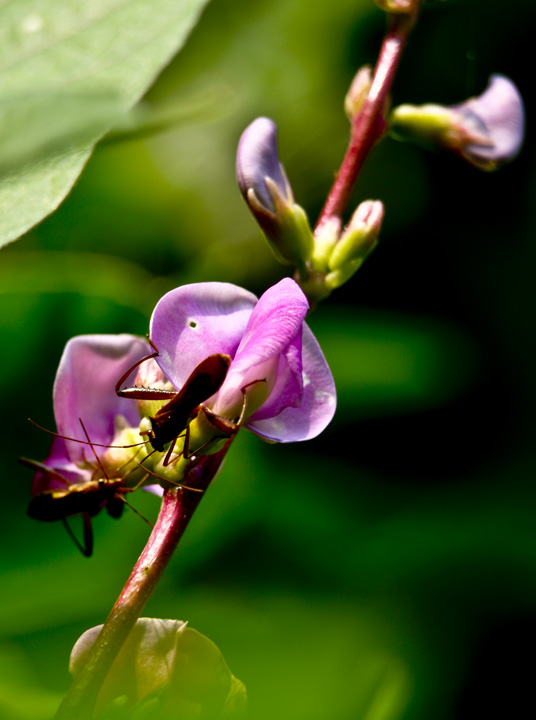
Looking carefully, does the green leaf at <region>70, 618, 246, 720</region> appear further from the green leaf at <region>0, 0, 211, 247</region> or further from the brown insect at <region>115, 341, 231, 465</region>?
the green leaf at <region>0, 0, 211, 247</region>

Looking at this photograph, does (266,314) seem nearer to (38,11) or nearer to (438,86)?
(38,11)

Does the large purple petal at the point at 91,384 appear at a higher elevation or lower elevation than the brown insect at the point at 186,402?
lower

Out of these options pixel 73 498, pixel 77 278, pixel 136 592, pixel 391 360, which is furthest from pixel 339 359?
pixel 136 592

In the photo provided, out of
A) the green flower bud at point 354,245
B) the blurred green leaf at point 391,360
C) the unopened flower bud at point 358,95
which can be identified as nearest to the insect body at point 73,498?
the green flower bud at point 354,245

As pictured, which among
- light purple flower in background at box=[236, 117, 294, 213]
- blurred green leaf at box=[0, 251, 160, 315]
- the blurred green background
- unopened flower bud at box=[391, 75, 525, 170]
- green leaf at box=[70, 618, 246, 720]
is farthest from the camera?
blurred green leaf at box=[0, 251, 160, 315]

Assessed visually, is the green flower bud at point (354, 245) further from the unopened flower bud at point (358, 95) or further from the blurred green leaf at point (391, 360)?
the blurred green leaf at point (391, 360)

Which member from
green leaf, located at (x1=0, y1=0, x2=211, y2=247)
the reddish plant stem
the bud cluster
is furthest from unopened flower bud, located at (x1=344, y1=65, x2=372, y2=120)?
green leaf, located at (x1=0, y1=0, x2=211, y2=247)

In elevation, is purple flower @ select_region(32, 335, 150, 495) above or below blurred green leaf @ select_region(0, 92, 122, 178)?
below

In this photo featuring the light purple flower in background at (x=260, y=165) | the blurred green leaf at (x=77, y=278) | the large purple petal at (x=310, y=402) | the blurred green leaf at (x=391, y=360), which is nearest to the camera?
the large purple petal at (x=310, y=402)
